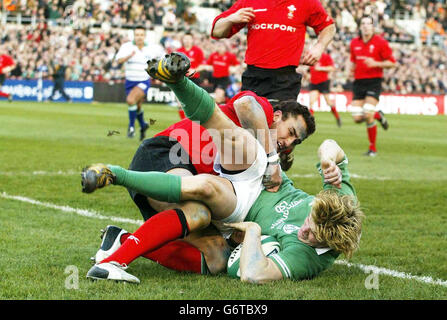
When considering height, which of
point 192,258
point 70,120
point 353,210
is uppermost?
point 353,210

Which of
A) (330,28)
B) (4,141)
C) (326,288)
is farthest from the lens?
(4,141)

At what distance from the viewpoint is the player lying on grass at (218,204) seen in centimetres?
434

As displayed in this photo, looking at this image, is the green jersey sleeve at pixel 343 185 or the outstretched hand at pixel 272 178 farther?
the outstretched hand at pixel 272 178

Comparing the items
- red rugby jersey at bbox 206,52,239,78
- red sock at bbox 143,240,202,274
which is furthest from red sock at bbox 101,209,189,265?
red rugby jersey at bbox 206,52,239,78

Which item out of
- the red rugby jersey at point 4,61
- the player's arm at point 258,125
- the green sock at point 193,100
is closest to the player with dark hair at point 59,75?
the red rugby jersey at point 4,61

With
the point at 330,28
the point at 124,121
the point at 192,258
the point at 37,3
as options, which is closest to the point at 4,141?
the point at 124,121

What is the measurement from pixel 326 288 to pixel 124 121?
16933 millimetres

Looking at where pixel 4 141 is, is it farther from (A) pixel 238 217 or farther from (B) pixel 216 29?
(A) pixel 238 217

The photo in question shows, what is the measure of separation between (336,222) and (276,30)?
3.68 m

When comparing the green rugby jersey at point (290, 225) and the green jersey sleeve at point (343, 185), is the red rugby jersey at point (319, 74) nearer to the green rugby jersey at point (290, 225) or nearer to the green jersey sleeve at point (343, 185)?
the green rugby jersey at point (290, 225)

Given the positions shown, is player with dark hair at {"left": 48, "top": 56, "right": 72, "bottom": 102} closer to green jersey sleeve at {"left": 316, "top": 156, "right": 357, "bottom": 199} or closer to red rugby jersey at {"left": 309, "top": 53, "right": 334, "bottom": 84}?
red rugby jersey at {"left": 309, "top": 53, "right": 334, "bottom": 84}

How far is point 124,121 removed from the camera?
2080cm

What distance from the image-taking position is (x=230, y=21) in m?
7.29

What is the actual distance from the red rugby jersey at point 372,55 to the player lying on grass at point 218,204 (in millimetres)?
10146
